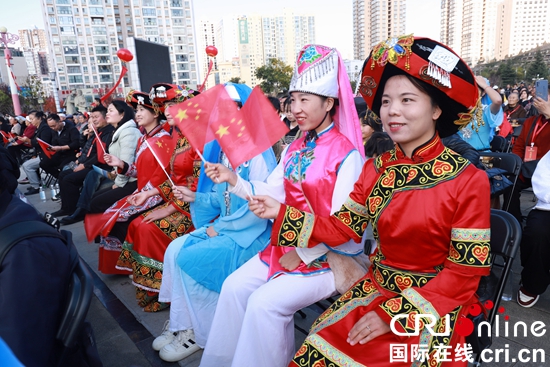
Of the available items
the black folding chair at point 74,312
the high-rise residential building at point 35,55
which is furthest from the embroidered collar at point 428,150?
the high-rise residential building at point 35,55

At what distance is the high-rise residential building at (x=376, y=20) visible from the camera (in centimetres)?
8994

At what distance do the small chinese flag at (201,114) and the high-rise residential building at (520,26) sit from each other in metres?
86.9

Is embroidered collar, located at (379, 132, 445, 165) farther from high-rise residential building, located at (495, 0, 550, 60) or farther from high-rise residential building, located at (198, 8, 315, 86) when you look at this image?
high-rise residential building, located at (198, 8, 315, 86)

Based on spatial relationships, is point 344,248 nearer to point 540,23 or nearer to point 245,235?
point 245,235

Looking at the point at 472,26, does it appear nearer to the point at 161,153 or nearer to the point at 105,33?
the point at 105,33

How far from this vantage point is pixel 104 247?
3.72 metres

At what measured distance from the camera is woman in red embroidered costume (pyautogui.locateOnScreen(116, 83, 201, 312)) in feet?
10.0

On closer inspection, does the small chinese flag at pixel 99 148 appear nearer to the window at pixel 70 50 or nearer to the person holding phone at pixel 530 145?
the person holding phone at pixel 530 145

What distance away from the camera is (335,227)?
1.74m

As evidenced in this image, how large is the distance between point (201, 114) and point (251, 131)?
272mm

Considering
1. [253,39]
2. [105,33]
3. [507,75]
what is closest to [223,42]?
[253,39]

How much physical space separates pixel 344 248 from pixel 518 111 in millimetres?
8422

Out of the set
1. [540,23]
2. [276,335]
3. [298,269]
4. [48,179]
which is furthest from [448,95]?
[540,23]

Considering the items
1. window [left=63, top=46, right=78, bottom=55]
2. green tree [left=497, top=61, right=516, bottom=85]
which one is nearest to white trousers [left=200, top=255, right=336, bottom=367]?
green tree [left=497, top=61, right=516, bottom=85]
